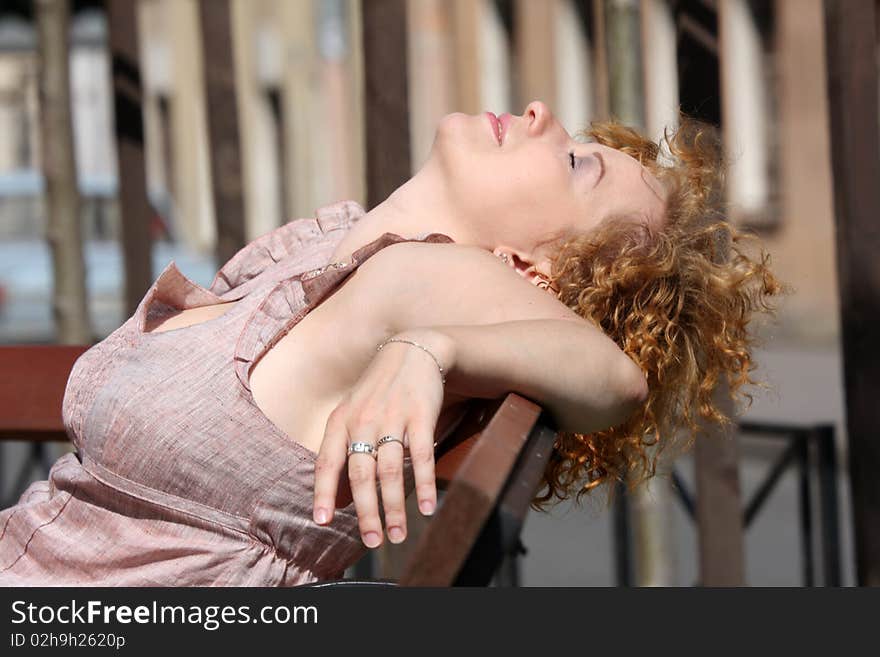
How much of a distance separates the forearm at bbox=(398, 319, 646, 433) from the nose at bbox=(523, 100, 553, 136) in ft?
1.36

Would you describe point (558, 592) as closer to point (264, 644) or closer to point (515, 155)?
point (264, 644)

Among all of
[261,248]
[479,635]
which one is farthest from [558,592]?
[261,248]

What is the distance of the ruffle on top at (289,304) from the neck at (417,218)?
0.06 m

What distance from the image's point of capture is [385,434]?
1368mm

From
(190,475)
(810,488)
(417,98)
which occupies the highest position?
(417,98)

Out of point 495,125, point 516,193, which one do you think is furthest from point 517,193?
point 495,125

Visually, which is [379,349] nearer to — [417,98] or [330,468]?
[330,468]

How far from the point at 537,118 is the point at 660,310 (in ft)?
1.03

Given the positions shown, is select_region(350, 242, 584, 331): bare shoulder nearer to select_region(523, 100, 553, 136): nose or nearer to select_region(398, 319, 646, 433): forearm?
select_region(398, 319, 646, 433): forearm

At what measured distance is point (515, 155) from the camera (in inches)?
76.5

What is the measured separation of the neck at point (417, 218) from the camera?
195 cm

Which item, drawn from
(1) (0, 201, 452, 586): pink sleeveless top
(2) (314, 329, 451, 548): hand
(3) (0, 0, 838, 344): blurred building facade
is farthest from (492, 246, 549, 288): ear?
(3) (0, 0, 838, 344): blurred building facade

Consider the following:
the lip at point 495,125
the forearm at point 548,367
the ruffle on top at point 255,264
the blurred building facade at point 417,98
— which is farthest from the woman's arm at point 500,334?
the blurred building facade at point 417,98

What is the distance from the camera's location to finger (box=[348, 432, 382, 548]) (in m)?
1.35
